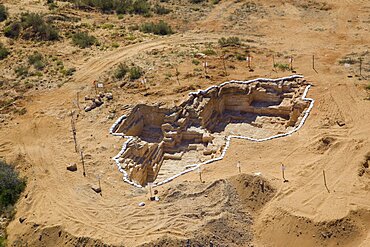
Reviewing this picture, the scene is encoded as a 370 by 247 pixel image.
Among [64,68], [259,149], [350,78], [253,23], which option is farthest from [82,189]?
[253,23]

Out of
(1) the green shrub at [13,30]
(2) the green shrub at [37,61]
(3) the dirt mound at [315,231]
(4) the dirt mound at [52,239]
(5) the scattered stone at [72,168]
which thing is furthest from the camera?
(1) the green shrub at [13,30]

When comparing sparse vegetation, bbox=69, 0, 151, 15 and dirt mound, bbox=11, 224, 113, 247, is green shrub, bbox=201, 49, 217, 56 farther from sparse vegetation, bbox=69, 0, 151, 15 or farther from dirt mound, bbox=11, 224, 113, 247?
dirt mound, bbox=11, 224, 113, 247

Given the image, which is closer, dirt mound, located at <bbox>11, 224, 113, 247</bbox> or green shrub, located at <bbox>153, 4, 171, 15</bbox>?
dirt mound, located at <bbox>11, 224, 113, 247</bbox>

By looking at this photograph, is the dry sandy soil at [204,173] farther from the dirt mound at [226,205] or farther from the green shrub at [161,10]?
the green shrub at [161,10]

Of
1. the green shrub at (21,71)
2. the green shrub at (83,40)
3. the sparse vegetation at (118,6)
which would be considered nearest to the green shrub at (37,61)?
the green shrub at (21,71)

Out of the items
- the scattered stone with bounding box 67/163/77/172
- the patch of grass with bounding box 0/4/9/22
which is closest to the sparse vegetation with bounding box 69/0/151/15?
the patch of grass with bounding box 0/4/9/22

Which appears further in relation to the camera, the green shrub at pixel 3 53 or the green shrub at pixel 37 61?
the green shrub at pixel 3 53
